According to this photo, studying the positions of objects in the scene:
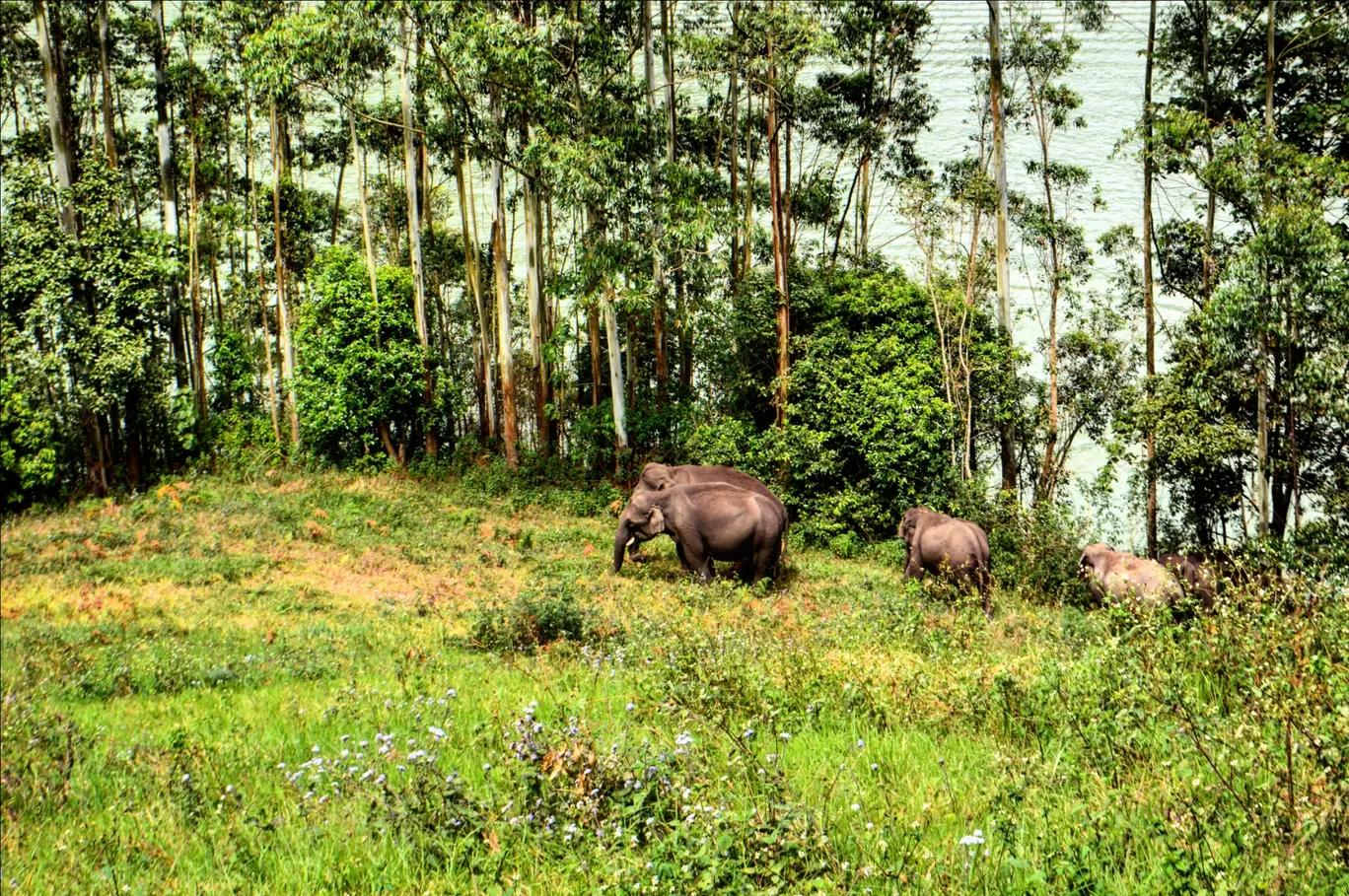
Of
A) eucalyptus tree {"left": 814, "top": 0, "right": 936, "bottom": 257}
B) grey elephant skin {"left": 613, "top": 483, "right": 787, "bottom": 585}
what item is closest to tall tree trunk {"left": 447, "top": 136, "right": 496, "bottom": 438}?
eucalyptus tree {"left": 814, "top": 0, "right": 936, "bottom": 257}

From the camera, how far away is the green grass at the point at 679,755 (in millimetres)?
3602

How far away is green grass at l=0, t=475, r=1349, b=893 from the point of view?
3602mm

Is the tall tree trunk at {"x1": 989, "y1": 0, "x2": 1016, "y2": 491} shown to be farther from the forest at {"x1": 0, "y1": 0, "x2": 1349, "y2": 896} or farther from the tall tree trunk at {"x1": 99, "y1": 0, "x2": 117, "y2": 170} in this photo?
the tall tree trunk at {"x1": 99, "y1": 0, "x2": 117, "y2": 170}

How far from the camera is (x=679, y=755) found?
14.5 feet

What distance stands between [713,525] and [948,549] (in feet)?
13.1

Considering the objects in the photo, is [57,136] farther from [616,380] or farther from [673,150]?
[673,150]

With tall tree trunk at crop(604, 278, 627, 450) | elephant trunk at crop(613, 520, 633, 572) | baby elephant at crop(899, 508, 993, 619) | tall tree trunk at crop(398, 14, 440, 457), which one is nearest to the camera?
baby elephant at crop(899, 508, 993, 619)

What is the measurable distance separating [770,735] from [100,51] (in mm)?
32546

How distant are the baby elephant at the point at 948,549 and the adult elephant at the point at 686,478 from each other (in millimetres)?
2479

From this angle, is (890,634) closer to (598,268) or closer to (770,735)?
(770,735)

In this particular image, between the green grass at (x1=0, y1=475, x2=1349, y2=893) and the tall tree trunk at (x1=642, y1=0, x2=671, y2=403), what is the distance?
13837mm

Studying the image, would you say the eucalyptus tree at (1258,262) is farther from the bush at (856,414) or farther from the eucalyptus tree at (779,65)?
the eucalyptus tree at (779,65)

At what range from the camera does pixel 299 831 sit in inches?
172

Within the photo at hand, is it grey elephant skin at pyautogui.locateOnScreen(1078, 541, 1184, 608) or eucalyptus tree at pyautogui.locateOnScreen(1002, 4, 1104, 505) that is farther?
eucalyptus tree at pyautogui.locateOnScreen(1002, 4, 1104, 505)
